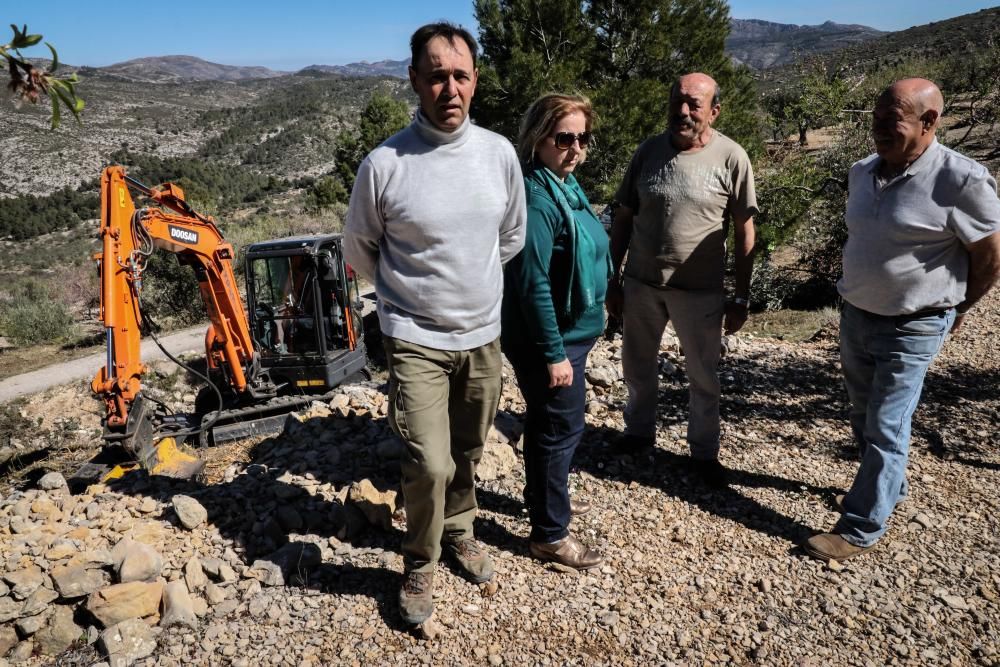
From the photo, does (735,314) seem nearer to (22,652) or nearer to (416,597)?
(416,597)

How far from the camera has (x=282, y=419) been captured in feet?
21.5

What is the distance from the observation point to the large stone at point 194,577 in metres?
2.61

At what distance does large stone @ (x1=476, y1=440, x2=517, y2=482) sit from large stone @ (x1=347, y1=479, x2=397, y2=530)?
1.87 ft

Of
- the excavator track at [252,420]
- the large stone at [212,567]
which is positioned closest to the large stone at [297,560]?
the large stone at [212,567]

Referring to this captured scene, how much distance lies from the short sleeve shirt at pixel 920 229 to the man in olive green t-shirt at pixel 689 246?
512 mm

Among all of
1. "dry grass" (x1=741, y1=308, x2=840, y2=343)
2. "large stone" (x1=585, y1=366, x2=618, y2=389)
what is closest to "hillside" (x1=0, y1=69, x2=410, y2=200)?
"dry grass" (x1=741, y1=308, x2=840, y2=343)

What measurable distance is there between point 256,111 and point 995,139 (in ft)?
203

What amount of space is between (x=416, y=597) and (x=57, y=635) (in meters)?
1.34

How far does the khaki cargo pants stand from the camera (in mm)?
2176

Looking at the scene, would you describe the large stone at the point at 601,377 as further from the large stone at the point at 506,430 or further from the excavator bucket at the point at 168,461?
the excavator bucket at the point at 168,461

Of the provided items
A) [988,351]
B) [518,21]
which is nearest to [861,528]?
[988,351]

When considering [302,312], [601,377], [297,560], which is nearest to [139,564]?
[297,560]

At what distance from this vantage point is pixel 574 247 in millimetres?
2361

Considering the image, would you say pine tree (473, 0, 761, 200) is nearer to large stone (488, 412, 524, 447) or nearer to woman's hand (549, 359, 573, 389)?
large stone (488, 412, 524, 447)
